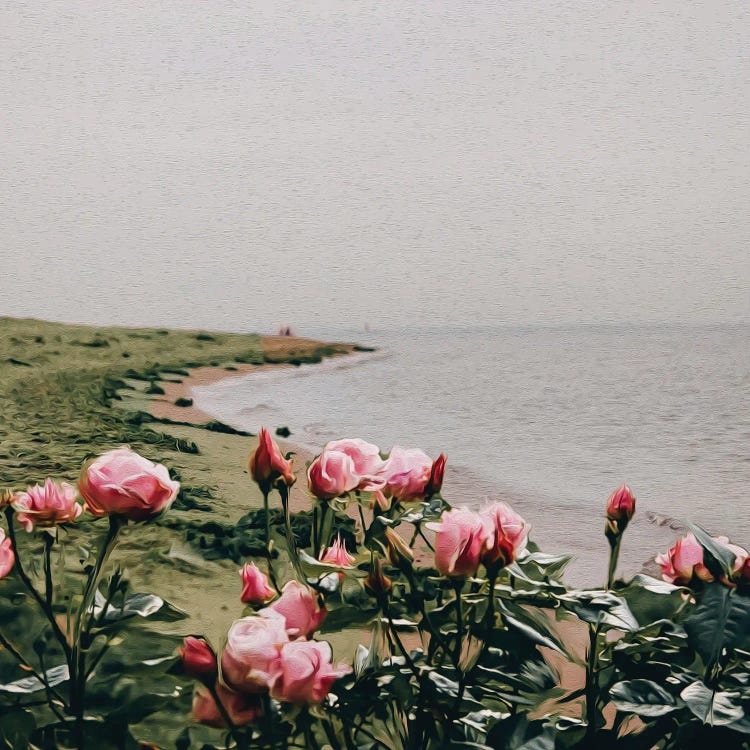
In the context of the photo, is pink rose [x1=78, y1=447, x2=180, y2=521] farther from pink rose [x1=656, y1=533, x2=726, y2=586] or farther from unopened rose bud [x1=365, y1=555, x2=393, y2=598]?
pink rose [x1=656, y1=533, x2=726, y2=586]

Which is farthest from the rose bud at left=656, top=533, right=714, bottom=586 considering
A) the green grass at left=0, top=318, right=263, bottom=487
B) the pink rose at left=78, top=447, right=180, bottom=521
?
the green grass at left=0, top=318, right=263, bottom=487

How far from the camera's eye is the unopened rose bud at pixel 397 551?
0.74 metres

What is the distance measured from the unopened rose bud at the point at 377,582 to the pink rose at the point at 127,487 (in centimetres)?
16

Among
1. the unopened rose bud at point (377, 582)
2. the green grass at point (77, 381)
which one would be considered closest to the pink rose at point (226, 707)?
the unopened rose bud at point (377, 582)

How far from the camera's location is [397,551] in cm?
75

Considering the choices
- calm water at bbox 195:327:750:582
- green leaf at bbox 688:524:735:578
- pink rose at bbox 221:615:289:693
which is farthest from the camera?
calm water at bbox 195:327:750:582

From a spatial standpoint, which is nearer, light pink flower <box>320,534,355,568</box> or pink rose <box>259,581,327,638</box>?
pink rose <box>259,581,327,638</box>

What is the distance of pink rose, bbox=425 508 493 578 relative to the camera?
731 mm

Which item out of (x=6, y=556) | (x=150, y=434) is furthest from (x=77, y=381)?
(x=6, y=556)

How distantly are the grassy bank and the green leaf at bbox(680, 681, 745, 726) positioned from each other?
18.9 inches

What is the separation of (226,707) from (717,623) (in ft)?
1.23

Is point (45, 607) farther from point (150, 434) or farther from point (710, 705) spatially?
point (150, 434)

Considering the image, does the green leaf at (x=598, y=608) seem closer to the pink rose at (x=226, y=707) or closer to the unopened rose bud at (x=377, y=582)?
the unopened rose bud at (x=377, y=582)

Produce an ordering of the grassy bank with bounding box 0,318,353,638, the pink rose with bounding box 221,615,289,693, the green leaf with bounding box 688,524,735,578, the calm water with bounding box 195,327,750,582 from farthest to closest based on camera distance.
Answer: the calm water with bounding box 195,327,750,582, the grassy bank with bounding box 0,318,353,638, the green leaf with bounding box 688,524,735,578, the pink rose with bounding box 221,615,289,693
